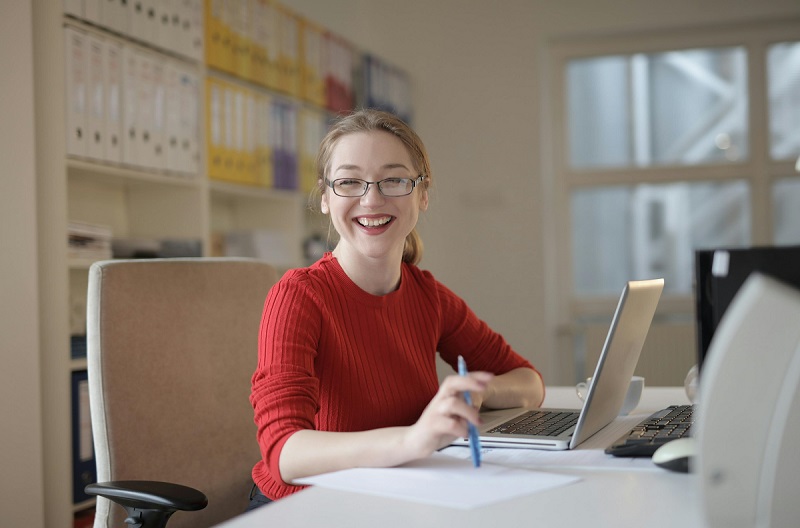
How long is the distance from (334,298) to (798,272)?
2.63 feet

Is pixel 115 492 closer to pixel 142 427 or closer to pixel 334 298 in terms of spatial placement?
pixel 142 427

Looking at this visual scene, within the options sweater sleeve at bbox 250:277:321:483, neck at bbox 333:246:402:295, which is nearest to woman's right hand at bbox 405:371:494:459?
sweater sleeve at bbox 250:277:321:483

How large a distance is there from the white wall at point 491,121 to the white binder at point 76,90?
2.58 meters

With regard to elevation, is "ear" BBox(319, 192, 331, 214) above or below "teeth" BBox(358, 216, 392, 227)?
above

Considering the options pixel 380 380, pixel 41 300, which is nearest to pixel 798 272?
pixel 380 380

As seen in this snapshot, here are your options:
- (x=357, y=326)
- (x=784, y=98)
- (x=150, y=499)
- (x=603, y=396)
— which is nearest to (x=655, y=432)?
(x=603, y=396)

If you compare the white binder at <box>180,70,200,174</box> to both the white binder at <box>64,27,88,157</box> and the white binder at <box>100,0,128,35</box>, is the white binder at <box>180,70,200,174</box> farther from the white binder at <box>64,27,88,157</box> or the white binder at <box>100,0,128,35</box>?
the white binder at <box>64,27,88,157</box>

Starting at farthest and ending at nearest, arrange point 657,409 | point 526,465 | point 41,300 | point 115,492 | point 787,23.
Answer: point 787,23
point 41,300
point 657,409
point 115,492
point 526,465

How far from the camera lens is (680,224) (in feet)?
16.5

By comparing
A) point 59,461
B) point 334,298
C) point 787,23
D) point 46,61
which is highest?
point 787,23

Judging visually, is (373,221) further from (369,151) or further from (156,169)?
(156,169)

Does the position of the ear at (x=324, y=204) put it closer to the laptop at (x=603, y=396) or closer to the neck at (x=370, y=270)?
the neck at (x=370, y=270)

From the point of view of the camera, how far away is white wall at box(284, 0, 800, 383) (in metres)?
4.98

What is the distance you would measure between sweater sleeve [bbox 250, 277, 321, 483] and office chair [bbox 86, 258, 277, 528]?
190mm
